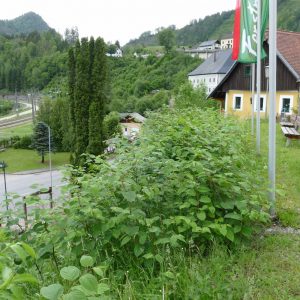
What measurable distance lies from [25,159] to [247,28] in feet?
168

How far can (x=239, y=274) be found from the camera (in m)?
3.34

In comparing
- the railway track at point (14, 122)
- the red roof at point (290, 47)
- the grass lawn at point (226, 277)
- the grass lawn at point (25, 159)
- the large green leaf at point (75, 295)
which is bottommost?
the grass lawn at point (25, 159)

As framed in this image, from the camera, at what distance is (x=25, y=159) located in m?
56.0

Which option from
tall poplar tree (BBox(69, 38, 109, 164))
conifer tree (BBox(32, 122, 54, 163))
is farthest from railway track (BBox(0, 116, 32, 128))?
tall poplar tree (BBox(69, 38, 109, 164))

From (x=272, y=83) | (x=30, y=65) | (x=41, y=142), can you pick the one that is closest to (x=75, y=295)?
(x=272, y=83)

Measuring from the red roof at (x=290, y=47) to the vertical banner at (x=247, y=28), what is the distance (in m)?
17.8

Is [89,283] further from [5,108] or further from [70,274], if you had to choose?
[5,108]

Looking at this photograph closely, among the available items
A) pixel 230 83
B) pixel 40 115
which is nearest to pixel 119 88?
pixel 40 115

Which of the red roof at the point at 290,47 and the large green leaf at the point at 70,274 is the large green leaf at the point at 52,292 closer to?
the large green leaf at the point at 70,274

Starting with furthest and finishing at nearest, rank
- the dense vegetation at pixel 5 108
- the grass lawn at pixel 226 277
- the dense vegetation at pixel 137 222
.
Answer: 1. the dense vegetation at pixel 5 108
2. the dense vegetation at pixel 137 222
3. the grass lawn at pixel 226 277

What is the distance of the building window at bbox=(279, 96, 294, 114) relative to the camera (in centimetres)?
2727

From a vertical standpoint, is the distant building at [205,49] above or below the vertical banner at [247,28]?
above

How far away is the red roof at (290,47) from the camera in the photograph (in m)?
26.3

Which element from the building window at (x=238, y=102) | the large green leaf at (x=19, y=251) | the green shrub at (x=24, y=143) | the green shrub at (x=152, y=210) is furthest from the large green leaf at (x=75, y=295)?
the green shrub at (x=24, y=143)
